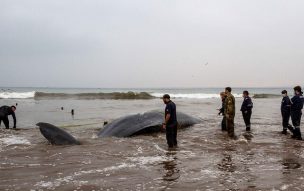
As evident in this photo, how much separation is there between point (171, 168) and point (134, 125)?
6.50 meters

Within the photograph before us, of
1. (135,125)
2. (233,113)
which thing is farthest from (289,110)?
(135,125)

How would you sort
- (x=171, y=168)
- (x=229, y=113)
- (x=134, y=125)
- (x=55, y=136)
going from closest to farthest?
(x=171, y=168) < (x=55, y=136) < (x=229, y=113) < (x=134, y=125)

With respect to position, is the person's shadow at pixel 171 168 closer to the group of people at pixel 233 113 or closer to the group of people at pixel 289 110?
the group of people at pixel 233 113

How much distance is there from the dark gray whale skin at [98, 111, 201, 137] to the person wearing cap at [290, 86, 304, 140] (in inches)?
211

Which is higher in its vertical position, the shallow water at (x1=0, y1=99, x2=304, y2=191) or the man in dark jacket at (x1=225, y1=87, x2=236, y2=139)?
the man in dark jacket at (x1=225, y1=87, x2=236, y2=139)

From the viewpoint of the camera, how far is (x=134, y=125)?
50.9 ft

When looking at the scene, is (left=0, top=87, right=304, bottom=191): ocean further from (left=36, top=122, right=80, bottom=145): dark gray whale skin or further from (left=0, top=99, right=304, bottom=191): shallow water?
(left=36, top=122, right=80, bottom=145): dark gray whale skin

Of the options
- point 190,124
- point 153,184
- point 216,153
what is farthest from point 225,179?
point 190,124

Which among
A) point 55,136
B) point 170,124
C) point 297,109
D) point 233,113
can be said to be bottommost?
point 55,136

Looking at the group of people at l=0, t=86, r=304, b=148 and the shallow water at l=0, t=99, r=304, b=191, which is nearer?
the shallow water at l=0, t=99, r=304, b=191

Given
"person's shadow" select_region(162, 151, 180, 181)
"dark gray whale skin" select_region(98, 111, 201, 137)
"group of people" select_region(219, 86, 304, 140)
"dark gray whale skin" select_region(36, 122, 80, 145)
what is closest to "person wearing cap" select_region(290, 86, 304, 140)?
"group of people" select_region(219, 86, 304, 140)

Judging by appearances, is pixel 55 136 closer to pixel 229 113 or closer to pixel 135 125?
pixel 135 125

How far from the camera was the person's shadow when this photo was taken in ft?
27.0

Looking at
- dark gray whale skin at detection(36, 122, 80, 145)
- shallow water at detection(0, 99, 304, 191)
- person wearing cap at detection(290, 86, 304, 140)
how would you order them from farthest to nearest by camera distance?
person wearing cap at detection(290, 86, 304, 140), dark gray whale skin at detection(36, 122, 80, 145), shallow water at detection(0, 99, 304, 191)
